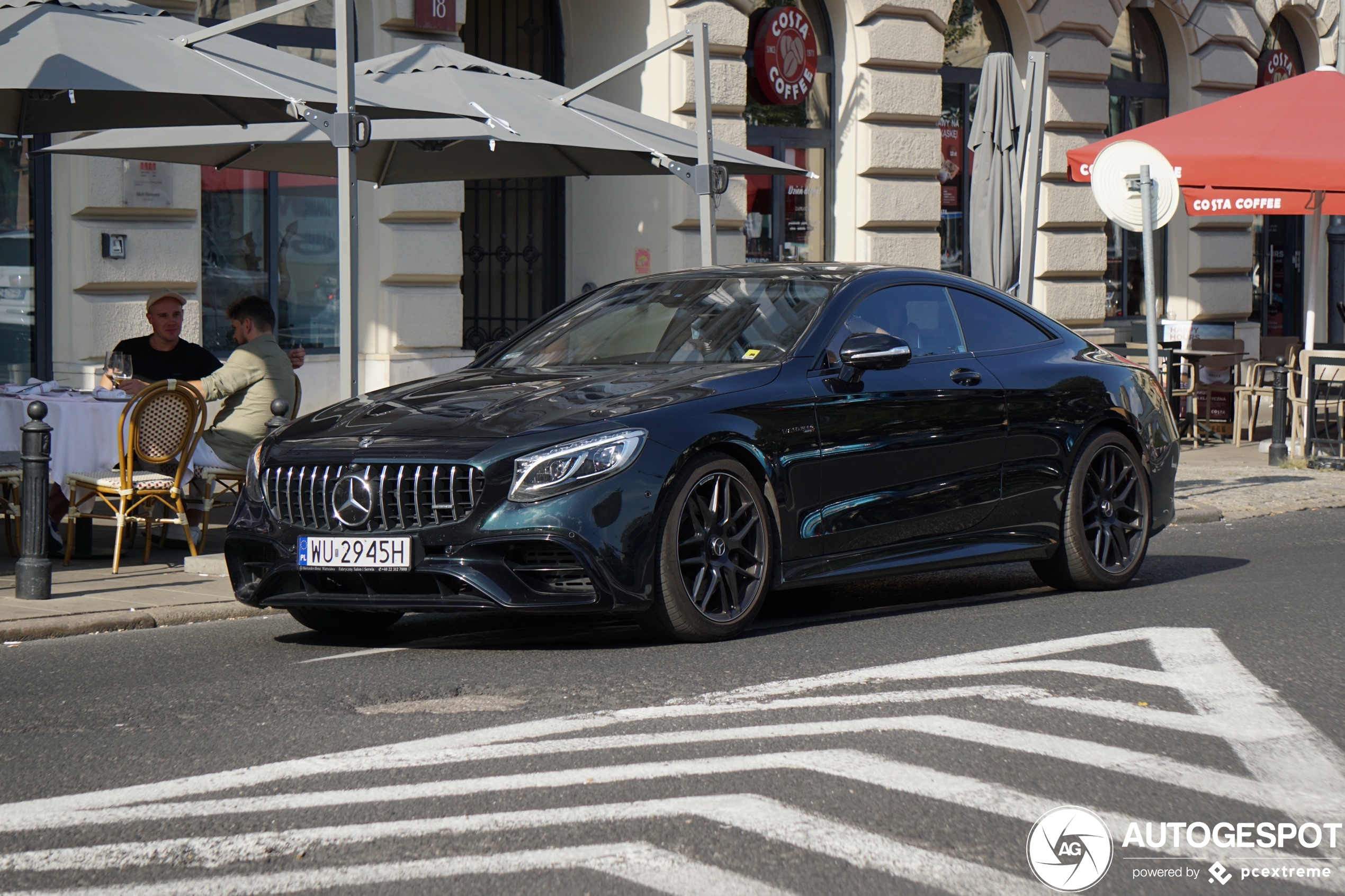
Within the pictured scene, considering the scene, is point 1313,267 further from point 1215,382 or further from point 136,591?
point 136,591

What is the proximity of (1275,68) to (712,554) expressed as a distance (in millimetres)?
20595

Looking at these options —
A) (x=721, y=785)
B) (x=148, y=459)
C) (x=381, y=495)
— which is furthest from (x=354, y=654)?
(x=148, y=459)

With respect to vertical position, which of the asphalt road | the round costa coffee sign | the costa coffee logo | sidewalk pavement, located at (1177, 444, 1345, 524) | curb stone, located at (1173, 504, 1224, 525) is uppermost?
the costa coffee logo

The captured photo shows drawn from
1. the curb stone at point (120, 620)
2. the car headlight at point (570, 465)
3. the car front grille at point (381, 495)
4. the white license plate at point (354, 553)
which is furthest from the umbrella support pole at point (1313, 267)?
the white license plate at point (354, 553)

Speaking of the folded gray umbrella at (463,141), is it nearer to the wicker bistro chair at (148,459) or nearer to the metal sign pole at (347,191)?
the metal sign pole at (347,191)

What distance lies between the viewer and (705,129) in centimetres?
1198

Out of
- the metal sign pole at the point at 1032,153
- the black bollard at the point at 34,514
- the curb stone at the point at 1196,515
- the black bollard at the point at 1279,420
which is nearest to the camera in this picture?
the black bollard at the point at 34,514

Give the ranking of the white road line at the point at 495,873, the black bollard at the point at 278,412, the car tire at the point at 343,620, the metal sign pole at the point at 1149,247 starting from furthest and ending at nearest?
the metal sign pole at the point at 1149,247
the black bollard at the point at 278,412
the car tire at the point at 343,620
the white road line at the point at 495,873

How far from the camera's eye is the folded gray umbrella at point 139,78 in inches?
335

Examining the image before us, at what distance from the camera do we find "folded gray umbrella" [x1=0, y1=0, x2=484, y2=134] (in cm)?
852

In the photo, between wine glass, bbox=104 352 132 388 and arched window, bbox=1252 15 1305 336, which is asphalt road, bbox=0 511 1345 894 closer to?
wine glass, bbox=104 352 132 388

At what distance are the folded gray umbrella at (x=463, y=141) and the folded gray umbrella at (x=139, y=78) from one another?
16 cm

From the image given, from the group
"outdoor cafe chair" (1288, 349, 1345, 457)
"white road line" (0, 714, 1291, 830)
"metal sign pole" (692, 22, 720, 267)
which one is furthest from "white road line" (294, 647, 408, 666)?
"outdoor cafe chair" (1288, 349, 1345, 457)

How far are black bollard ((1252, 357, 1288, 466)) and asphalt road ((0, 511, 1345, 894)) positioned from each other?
834 cm
